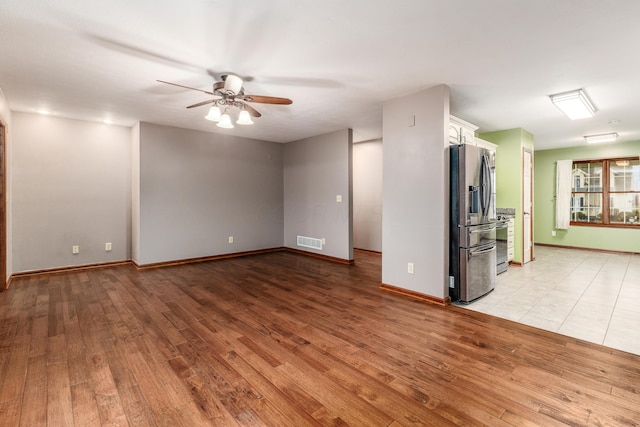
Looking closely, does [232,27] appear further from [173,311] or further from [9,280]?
[9,280]

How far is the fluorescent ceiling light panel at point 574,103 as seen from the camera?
11.6 feet

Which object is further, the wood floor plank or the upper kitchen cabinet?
the upper kitchen cabinet

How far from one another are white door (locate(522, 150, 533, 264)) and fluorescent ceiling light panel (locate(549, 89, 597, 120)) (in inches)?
64.8

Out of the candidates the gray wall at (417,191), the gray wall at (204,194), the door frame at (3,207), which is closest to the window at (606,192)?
the gray wall at (417,191)

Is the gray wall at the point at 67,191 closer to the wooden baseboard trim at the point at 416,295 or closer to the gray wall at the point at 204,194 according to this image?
the gray wall at the point at 204,194

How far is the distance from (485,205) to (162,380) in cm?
368

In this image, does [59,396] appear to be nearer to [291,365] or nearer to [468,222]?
[291,365]

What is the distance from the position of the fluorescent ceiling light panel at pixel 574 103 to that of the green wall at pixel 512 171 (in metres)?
1.32

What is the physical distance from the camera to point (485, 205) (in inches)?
144

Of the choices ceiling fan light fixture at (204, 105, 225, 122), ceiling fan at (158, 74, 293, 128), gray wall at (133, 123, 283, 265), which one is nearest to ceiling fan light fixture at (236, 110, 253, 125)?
ceiling fan at (158, 74, 293, 128)

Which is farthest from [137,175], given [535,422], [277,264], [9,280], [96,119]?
[535,422]

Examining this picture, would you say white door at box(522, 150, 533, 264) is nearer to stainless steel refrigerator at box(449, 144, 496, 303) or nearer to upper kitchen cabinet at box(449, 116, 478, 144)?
upper kitchen cabinet at box(449, 116, 478, 144)

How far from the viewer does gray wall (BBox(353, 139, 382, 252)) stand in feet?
21.2

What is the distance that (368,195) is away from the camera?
668 cm
